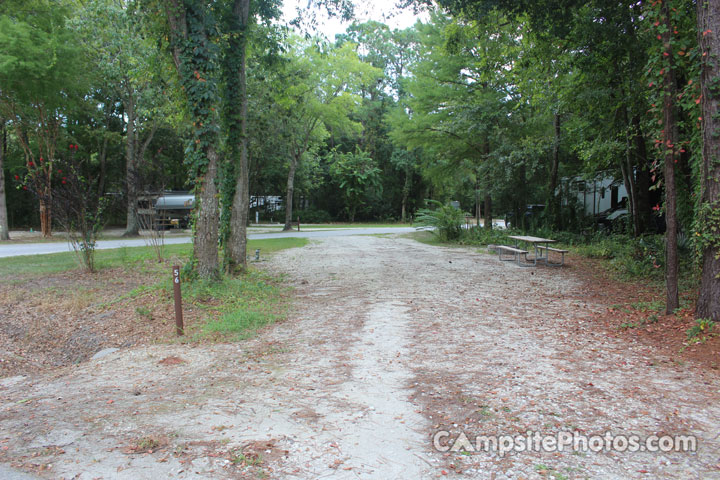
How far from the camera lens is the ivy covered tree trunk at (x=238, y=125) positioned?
9.80 m

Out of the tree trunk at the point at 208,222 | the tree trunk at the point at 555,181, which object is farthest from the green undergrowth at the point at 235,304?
the tree trunk at the point at 555,181

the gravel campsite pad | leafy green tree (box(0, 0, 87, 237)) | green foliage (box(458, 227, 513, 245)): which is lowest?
the gravel campsite pad

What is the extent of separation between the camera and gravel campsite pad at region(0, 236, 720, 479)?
2.94 m

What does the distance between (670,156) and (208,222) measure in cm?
719

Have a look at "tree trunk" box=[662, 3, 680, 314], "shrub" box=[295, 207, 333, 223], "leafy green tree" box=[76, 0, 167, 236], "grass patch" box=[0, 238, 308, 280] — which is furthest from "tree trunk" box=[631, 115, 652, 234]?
"shrub" box=[295, 207, 333, 223]

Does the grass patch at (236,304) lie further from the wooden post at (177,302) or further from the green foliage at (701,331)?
the green foliage at (701,331)

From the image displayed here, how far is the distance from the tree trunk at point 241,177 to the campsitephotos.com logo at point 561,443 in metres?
7.61

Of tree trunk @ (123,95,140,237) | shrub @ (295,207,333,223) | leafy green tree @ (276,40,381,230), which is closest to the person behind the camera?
tree trunk @ (123,95,140,237)

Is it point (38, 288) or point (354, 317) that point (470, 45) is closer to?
point (354, 317)

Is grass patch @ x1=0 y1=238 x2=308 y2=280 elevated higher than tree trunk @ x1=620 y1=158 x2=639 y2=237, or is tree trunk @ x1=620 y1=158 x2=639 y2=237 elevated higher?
tree trunk @ x1=620 y1=158 x2=639 y2=237

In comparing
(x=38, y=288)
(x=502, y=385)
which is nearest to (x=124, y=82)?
(x=38, y=288)

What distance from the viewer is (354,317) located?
6.86m

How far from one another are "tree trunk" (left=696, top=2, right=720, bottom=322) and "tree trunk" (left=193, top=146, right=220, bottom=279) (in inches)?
287

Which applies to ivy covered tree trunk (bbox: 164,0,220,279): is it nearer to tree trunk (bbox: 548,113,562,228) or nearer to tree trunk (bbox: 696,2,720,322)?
tree trunk (bbox: 696,2,720,322)
